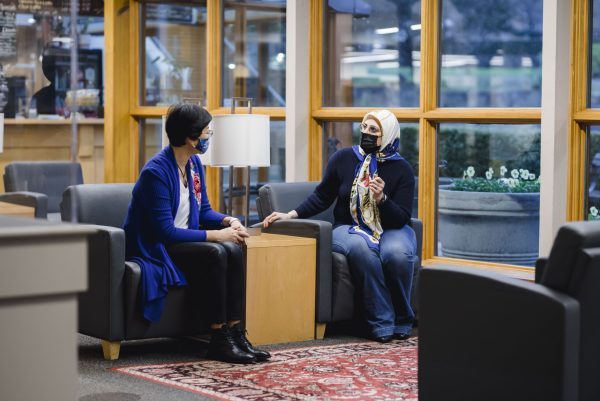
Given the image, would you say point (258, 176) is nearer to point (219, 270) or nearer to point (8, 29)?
point (219, 270)

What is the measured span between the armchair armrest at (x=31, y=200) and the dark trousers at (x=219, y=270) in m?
2.29

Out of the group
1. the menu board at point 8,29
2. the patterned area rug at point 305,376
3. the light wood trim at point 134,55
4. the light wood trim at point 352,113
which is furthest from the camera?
the light wood trim at point 134,55

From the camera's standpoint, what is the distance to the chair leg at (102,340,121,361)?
15.7 feet

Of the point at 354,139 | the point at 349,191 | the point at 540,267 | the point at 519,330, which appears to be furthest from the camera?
the point at 354,139

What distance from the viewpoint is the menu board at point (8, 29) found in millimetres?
2547

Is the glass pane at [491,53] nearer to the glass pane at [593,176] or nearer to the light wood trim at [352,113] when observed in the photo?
the light wood trim at [352,113]

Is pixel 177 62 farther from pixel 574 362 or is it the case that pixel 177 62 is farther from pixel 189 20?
pixel 574 362

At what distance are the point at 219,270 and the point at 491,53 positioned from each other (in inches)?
94.6

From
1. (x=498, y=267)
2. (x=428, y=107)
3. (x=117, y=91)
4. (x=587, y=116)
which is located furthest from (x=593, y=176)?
(x=117, y=91)

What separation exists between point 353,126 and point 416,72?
604 mm

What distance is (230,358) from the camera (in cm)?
473

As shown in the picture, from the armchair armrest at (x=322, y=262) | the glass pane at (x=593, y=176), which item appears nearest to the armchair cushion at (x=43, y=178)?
the armchair armrest at (x=322, y=262)

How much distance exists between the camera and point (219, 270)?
4742 mm

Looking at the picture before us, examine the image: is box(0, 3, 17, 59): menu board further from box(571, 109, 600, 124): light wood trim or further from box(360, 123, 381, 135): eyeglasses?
box(571, 109, 600, 124): light wood trim
